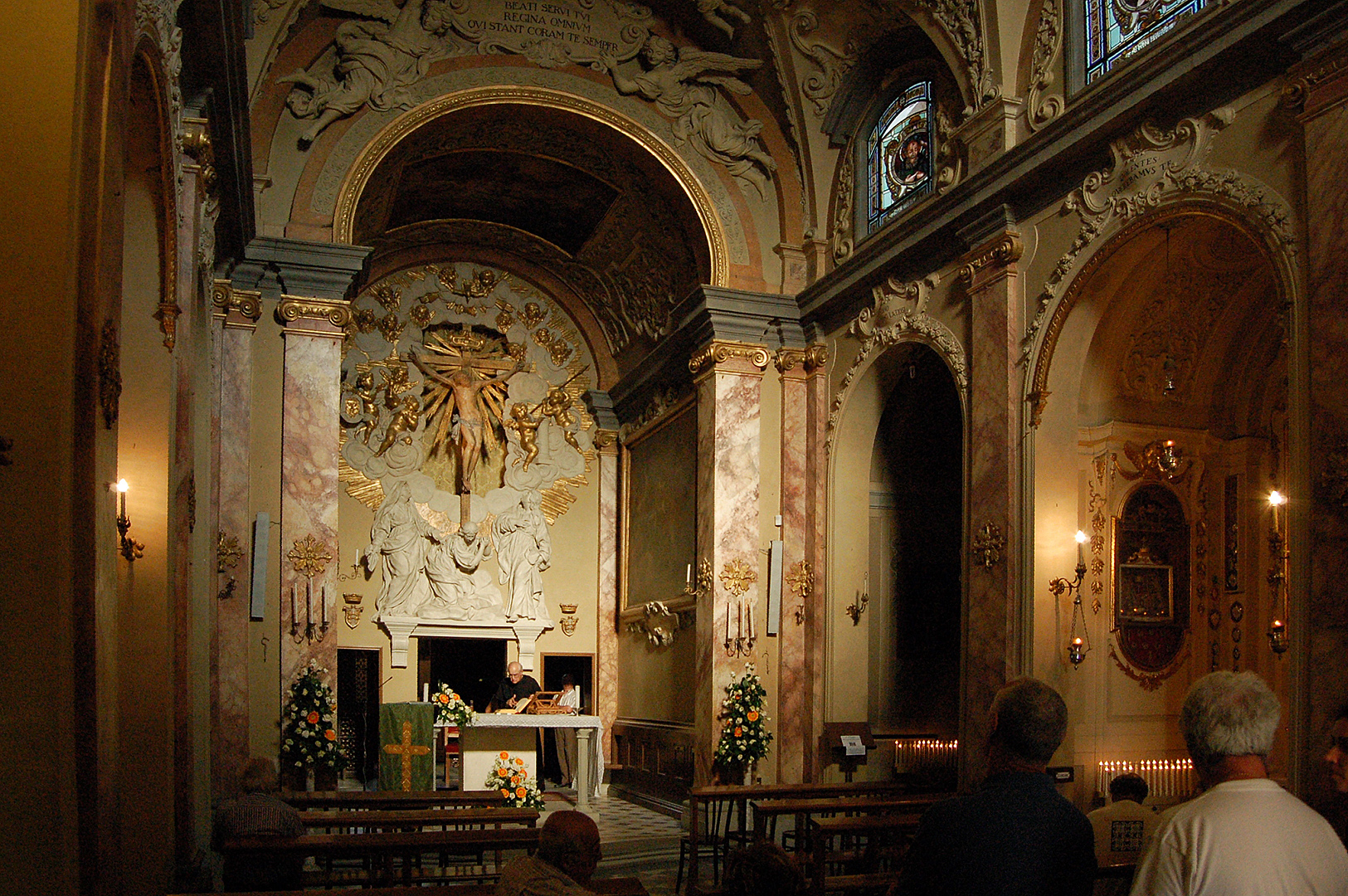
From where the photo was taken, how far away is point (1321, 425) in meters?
7.28

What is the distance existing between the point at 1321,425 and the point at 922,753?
280 inches

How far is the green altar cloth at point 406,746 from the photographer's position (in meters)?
12.9

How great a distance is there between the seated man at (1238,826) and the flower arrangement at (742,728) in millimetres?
10396

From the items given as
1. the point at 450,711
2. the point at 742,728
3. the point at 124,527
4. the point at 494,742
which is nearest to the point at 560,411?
the point at 494,742

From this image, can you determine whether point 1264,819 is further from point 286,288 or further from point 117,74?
point 286,288

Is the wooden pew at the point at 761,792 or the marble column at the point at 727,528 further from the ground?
the marble column at the point at 727,528

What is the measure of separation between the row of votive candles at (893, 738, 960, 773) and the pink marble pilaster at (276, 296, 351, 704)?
6230 mm

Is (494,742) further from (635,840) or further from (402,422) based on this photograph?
(402,422)

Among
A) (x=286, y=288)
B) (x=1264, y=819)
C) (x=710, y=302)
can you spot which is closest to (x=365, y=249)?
(x=286, y=288)

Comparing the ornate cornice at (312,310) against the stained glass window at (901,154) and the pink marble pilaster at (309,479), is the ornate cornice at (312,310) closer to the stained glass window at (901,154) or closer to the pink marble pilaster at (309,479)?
the pink marble pilaster at (309,479)

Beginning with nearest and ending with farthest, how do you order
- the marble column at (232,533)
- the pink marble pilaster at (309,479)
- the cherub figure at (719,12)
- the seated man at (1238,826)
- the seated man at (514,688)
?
the seated man at (1238,826) < the marble column at (232,533) < the pink marble pilaster at (309,479) < the cherub figure at (719,12) < the seated man at (514,688)

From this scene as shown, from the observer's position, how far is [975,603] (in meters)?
10.7

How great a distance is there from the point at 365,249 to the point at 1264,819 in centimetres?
1210

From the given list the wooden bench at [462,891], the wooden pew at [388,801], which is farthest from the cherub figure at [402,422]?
the wooden bench at [462,891]
